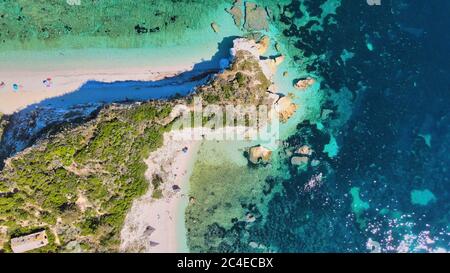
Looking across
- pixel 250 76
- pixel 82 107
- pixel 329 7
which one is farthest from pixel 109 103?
pixel 329 7

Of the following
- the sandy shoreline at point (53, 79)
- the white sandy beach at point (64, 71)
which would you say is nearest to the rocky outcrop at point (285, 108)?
the white sandy beach at point (64, 71)

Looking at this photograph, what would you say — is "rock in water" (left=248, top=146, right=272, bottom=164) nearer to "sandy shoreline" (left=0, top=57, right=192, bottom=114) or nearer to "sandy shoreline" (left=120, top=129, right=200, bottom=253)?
"sandy shoreline" (left=120, top=129, right=200, bottom=253)

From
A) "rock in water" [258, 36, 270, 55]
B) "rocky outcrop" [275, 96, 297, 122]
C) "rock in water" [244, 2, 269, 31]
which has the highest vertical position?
"rock in water" [244, 2, 269, 31]

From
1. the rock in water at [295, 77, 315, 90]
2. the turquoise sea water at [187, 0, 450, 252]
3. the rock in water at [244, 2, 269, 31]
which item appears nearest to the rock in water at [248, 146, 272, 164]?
the turquoise sea water at [187, 0, 450, 252]

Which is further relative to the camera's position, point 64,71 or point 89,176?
point 64,71

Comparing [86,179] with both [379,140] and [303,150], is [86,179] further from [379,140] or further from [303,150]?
[379,140]

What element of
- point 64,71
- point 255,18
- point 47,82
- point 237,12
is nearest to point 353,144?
point 255,18

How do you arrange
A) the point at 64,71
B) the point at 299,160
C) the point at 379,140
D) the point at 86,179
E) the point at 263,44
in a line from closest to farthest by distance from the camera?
the point at 86,179
the point at 64,71
the point at 263,44
the point at 299,160
the point at 379,140

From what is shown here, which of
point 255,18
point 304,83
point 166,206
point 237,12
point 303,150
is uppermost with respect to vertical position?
point 237,12
